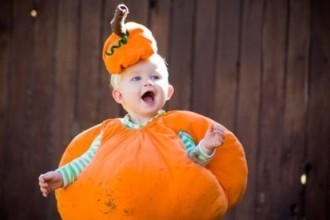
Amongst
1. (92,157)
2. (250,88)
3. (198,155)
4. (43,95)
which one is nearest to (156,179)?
(198,155)

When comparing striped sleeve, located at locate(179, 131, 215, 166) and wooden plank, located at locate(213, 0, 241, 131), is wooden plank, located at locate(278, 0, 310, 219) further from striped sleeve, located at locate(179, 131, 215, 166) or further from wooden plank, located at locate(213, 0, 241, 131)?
striped sleeve, located at locate(179, 131, 215, 166)

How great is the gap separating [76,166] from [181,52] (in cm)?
192

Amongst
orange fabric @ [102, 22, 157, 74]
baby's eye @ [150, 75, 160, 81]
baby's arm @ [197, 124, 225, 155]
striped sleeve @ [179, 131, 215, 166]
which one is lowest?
striped sleeve @ [179, 131, 215, 166]

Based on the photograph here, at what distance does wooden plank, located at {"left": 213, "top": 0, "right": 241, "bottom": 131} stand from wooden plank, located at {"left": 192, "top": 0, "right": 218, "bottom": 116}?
0.10 ft

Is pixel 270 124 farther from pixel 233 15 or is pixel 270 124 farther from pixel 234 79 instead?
pixel 233 15

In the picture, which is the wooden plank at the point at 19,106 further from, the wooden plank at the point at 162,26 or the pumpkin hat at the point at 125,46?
the pumpkin hat at the point at 125,46

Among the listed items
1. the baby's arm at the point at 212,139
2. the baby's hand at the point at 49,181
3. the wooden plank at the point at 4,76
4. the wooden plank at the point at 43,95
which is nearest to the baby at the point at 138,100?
the baby's hand at the point at 49,181

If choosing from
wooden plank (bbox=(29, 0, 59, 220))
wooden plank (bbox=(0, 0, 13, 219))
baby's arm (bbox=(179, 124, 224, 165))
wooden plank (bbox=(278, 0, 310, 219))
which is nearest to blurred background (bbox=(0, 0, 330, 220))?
wooden plank (bbox=(278, 0, 310, 219))

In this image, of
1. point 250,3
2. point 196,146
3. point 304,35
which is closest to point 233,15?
point 250,3

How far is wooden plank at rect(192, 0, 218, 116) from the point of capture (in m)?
4.57

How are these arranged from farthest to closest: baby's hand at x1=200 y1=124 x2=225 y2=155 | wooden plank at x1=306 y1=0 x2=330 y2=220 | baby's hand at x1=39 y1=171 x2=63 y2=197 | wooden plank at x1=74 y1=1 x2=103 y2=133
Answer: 1. wooden plank at x1=74 y1=1 x2=103 y2=133
2. wooden plank at x1=306 y1=0 x2=330 y2=220
3. baby's hand at x1=39 y1=171 x2=63 y2=197
4. baby's hand at x1=200 y1=124 x2=225 y2=155

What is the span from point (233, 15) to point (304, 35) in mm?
440

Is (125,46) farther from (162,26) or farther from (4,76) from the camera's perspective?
(4,76)

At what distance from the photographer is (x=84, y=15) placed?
4684mm
